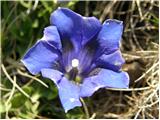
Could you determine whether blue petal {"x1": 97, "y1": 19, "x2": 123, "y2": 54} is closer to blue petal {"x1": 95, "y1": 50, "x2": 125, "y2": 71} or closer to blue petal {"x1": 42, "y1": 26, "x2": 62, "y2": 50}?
blue petal {"x1": 95, "y1": 50, "x2": 125, "y2": 71}

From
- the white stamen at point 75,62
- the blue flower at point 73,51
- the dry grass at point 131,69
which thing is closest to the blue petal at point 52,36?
the blue flower at point 73,51

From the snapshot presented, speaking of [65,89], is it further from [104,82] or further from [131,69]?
[131,69]

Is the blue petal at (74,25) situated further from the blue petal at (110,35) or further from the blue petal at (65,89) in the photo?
the blue petal at (65,89)

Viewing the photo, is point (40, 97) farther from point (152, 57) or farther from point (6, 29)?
point (152, 57)

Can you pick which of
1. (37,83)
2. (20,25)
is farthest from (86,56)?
(20,25)

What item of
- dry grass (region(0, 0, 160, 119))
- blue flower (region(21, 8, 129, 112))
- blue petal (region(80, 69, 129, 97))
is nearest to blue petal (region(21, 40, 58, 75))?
blue flower (region(21, 8, 129, 112))
